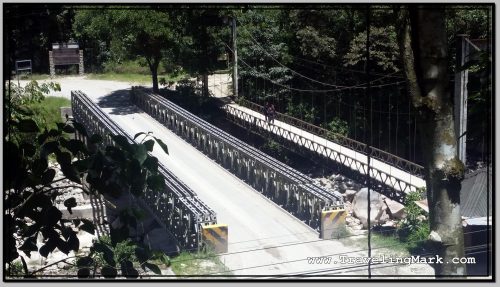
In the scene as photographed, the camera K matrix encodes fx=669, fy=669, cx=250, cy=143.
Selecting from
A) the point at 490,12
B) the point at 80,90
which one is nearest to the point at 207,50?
the point at 80,90

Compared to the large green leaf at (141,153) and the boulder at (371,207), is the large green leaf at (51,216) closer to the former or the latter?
the large green leaf at (141,153)

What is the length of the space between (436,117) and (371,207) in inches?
88.1

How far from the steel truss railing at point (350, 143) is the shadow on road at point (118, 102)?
90 centimetres

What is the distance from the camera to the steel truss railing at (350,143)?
3.83 metres

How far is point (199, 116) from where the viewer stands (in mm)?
4293

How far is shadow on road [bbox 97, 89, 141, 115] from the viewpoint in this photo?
443 centimetres

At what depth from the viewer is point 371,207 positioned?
3689 mm

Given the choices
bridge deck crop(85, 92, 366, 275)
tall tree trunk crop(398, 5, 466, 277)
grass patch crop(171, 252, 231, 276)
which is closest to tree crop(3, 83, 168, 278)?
tall tree trunk crop(398, 5, 466, 277)

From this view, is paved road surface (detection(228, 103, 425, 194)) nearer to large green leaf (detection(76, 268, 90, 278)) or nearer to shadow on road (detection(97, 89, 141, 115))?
shadow on road (detection(97, 89, 141, 115))

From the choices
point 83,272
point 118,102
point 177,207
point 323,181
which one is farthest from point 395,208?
point 83,272

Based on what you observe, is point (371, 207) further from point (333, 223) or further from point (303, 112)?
point (303, 112)

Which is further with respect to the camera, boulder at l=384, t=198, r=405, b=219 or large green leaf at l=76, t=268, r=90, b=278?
boulder at l=384, t=198, r=405, b=219

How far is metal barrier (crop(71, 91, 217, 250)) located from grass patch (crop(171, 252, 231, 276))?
8cm

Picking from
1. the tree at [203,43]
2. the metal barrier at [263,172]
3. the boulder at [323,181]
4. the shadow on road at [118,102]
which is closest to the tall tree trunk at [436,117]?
the tree at [203,43]
